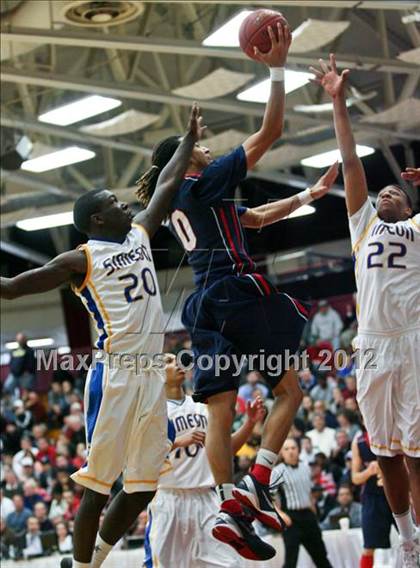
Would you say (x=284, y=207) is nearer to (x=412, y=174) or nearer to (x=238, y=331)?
(x=412, y=174)

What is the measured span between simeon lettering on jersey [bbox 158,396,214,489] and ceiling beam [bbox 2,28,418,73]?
214 inches

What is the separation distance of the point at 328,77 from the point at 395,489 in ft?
9.52

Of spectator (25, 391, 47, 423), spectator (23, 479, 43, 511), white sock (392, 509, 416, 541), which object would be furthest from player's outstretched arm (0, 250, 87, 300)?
spectator (25, 391, 47, 423)

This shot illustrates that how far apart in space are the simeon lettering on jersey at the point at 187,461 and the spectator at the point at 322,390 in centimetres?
835

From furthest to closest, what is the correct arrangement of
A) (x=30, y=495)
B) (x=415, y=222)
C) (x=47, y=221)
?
(x=47, y=221) < (x=30, y=495) < (x=415, y=222)

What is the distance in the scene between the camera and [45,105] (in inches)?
704

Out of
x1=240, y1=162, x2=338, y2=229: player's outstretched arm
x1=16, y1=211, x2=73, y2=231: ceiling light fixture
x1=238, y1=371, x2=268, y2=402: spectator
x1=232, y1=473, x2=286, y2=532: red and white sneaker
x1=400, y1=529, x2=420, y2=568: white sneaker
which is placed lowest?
x1=400, y1=529, x2=420, y2=568: white sneaker

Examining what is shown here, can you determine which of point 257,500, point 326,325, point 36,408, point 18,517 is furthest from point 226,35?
point 36,408

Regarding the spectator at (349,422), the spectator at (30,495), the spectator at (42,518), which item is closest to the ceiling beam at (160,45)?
the spectator at (349,422)

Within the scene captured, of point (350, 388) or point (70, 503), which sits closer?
point (70, 503)

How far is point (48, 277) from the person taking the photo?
22.9ft

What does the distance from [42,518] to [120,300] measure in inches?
453

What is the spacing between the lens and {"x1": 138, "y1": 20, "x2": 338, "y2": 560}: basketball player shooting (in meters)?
7.24

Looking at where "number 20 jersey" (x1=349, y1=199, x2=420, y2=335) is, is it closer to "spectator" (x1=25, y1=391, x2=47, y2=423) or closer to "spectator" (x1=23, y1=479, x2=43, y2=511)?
"spectator" (x1=23, y1=479, x2=43, y2=511)
